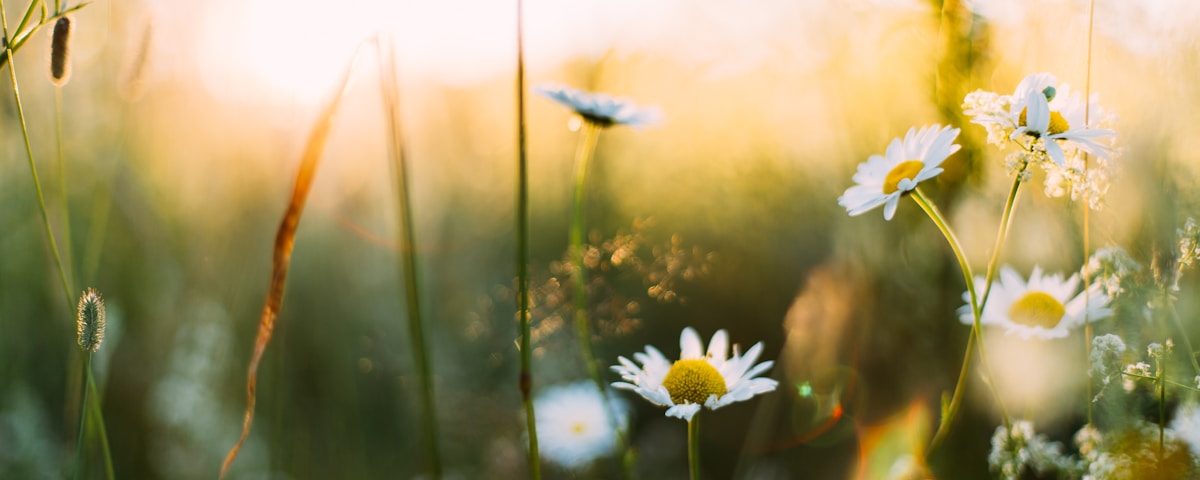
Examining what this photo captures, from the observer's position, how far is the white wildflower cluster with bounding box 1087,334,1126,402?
1.81ft

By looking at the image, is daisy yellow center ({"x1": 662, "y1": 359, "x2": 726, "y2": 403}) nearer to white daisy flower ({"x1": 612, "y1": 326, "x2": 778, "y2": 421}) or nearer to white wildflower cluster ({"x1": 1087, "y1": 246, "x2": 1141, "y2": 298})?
white daisy flower ({"x1": 612, "y1": 326, "x2": 778, "y2": 421})

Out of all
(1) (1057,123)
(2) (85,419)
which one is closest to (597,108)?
(1) (1057,123)

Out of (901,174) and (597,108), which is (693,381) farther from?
(597,108)

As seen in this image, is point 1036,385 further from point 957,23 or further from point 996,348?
point 957,23

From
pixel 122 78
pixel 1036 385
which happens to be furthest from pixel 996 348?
pixel 122 78

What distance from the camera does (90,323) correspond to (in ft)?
1.67

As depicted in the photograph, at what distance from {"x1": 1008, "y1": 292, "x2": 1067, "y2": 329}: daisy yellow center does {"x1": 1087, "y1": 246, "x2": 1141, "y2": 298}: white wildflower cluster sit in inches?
4.5

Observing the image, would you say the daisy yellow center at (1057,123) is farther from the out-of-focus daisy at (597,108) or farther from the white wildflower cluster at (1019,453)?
the out-of-focus daisy at (597,108)

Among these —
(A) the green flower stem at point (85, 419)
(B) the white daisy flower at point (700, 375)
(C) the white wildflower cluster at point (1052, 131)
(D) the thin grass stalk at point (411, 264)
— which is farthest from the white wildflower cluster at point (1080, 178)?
(A) the green flower stem at point (85, 419)

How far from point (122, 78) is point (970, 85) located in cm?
99

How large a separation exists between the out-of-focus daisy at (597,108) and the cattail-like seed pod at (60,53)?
1.56ft

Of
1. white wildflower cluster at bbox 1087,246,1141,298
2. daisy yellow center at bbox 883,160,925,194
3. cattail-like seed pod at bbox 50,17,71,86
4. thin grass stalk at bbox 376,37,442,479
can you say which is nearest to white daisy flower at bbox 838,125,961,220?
daisy yellow center at bbox 883,160,925,194

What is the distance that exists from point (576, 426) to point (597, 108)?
0.45m

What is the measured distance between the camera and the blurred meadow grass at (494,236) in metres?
1.00
